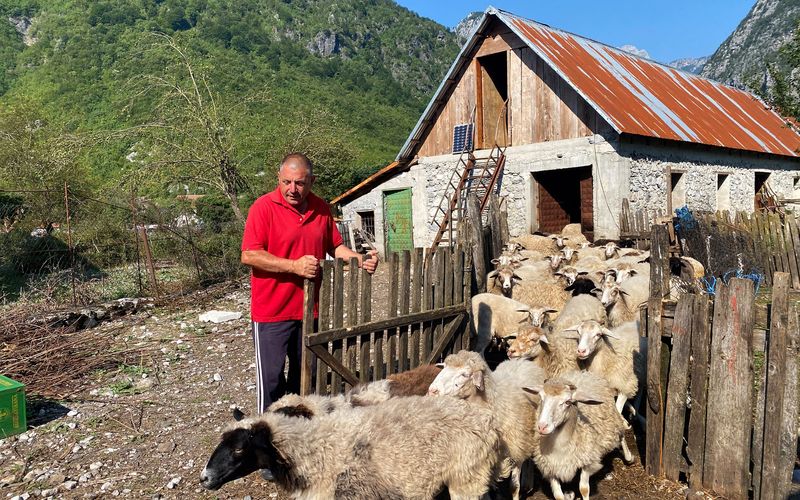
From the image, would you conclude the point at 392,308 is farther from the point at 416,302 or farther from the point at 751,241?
the point at 751,241

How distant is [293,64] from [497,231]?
172 ft

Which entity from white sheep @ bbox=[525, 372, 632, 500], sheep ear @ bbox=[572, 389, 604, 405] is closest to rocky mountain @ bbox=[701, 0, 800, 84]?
sheep ear @ bbox=[572, 389, 604, 405]

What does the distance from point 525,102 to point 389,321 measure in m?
10.4

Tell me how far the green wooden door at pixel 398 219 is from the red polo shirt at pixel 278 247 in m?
12.4

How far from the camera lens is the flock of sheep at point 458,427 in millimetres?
3221

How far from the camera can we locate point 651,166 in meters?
12.9

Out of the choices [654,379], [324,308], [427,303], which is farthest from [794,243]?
[324,308]

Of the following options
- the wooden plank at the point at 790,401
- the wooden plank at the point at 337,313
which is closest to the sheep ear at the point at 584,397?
the wooden plank at the point at 790,401

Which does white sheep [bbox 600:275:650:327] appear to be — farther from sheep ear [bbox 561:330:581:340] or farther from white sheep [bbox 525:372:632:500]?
white sheep [bbox 525:372:632:500]

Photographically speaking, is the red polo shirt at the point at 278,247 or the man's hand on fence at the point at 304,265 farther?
the red polo shirt at the point at 278,247

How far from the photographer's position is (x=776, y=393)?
3.52m

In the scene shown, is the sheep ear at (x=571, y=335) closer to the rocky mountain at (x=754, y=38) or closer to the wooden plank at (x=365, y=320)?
the wooden plank at (x=365, y=320)

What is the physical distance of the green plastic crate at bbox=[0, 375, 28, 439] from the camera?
200 inches

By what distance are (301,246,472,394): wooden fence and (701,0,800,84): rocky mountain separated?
91.1 metres
